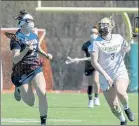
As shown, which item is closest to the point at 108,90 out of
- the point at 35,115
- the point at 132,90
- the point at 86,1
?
the point at 35,115

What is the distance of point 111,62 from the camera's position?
12.7 metres

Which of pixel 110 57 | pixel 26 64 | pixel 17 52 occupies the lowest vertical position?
pixel 26 64

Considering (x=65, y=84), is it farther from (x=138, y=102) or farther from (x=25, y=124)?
(x=25, y=124)

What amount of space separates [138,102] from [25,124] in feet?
23.8

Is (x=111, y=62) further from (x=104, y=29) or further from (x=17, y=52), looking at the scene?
(x=17, y=52)

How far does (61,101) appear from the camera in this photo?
20.1 meters

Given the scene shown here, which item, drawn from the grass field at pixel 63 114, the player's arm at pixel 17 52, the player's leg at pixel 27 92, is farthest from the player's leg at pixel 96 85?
the player's arm at pixel 17 52

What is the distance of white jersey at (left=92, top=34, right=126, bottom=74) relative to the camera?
1262 centimetres

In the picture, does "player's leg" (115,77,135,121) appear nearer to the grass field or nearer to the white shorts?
the white shorts

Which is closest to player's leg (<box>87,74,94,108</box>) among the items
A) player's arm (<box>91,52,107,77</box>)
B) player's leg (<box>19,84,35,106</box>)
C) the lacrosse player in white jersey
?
player's leg (<box>19,84,35,106</box>)

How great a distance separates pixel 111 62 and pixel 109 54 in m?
0.14

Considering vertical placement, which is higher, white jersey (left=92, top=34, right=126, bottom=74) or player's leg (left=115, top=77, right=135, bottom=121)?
white jersey (left=92, top=34, right=126, bottom=74)

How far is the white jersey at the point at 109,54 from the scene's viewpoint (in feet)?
41.4

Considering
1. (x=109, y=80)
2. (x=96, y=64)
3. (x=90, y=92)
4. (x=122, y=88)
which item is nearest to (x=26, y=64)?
(x=96, y=64)
